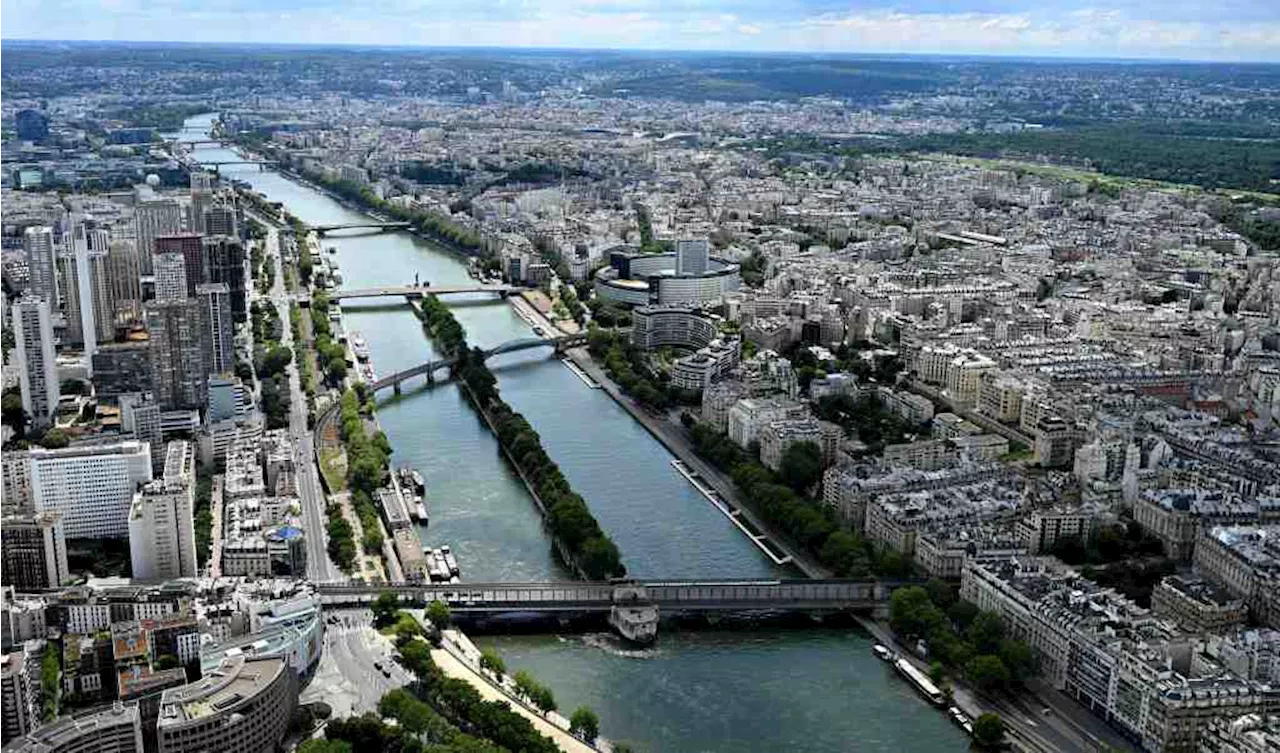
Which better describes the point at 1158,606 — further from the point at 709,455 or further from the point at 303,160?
the point at 303,160

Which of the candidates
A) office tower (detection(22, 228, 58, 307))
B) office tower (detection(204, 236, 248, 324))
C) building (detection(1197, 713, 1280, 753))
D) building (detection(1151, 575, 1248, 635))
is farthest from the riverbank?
office tower (detection(22, 228, 58, 307))

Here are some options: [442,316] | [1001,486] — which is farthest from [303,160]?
[1001,486]

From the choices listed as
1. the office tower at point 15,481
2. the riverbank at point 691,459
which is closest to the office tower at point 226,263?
the riverbank at point 691,459

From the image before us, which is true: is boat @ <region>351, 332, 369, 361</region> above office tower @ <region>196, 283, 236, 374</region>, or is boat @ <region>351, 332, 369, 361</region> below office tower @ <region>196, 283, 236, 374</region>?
below

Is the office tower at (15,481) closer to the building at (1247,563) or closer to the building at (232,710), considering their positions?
the building at (232,710)

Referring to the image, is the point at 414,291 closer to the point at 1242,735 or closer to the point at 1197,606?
the point at 1197,606

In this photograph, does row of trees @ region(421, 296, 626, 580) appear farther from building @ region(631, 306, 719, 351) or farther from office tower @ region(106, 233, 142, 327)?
office tower @ region(106, 233, 142, 327)
